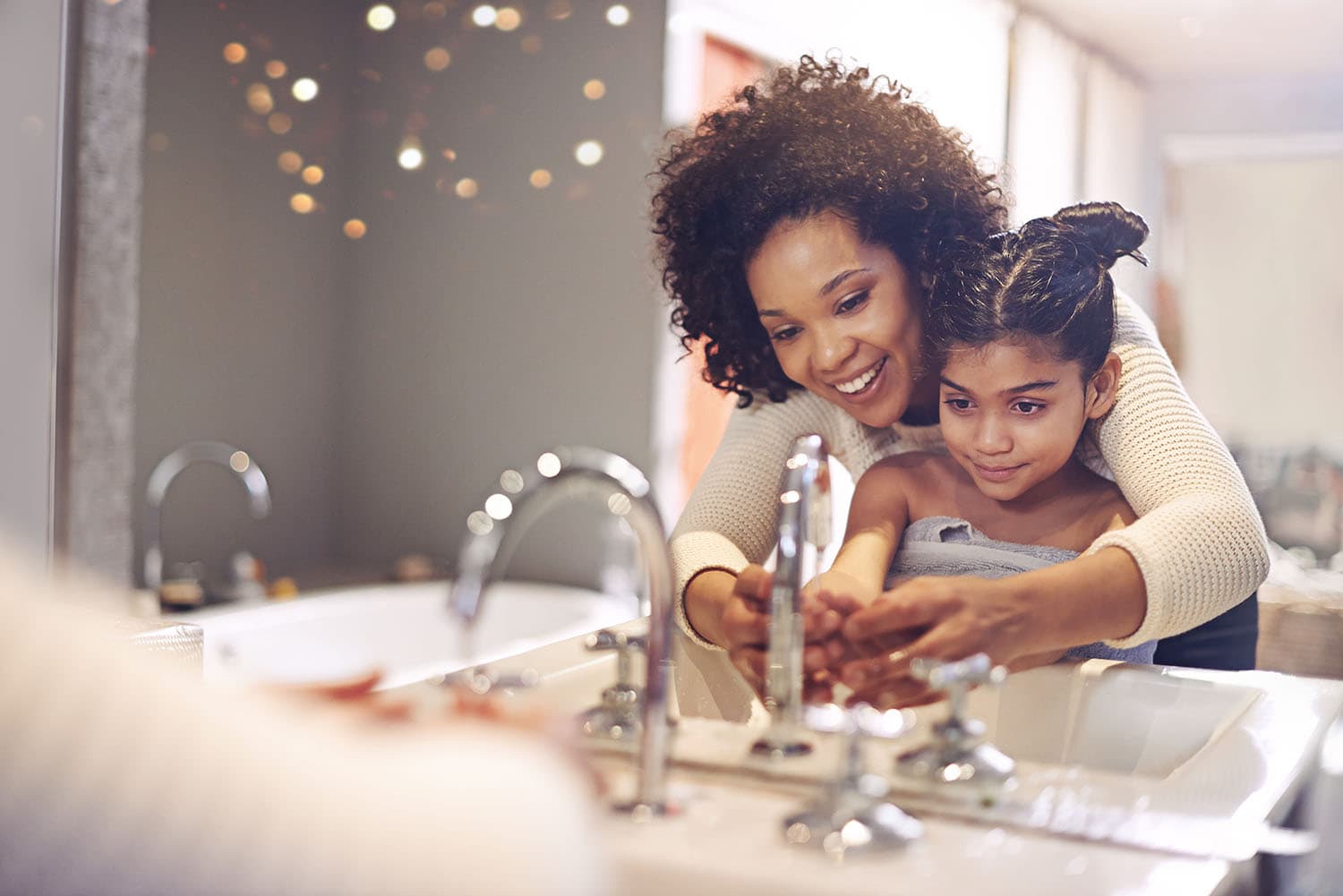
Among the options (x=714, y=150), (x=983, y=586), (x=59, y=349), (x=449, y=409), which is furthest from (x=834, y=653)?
(x=59, y=349)

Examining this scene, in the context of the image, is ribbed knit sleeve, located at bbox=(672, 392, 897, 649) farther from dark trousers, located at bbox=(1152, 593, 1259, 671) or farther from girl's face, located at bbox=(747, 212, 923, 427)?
dark trousers, located at bbox=(1152, 593, 1259, 671)

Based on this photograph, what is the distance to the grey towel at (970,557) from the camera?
2.62 ft

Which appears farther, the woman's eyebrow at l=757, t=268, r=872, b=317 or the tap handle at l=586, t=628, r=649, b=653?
the woman's eyebrow at l=757, t=268, r=872, b=317

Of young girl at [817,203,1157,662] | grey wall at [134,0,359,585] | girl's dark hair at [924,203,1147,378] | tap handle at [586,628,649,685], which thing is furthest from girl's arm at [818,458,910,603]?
grey wall at [134,0,359,585]

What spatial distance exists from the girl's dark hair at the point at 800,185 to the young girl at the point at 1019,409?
0.04 m

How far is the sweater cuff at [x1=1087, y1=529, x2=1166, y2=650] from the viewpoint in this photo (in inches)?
29.5

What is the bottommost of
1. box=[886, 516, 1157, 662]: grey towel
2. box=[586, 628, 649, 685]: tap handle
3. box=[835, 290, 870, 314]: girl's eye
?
box=[586, 628, 649, 685]: tap handle

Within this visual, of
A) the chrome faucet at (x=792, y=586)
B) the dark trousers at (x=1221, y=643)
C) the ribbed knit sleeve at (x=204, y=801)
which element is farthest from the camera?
the dark trousers at (x=1221, y=643)

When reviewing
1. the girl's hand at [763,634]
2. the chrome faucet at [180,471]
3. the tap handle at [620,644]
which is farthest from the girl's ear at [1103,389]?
the chrome faucet at [180,471]

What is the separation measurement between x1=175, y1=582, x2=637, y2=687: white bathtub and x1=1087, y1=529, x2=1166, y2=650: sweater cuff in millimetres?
404

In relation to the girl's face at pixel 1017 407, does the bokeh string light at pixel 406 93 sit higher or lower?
higher

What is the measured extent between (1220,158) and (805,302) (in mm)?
297

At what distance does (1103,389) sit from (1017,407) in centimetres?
5

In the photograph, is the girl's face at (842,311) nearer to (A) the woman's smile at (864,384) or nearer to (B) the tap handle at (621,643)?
(A) the woman's smile at (864,384)
